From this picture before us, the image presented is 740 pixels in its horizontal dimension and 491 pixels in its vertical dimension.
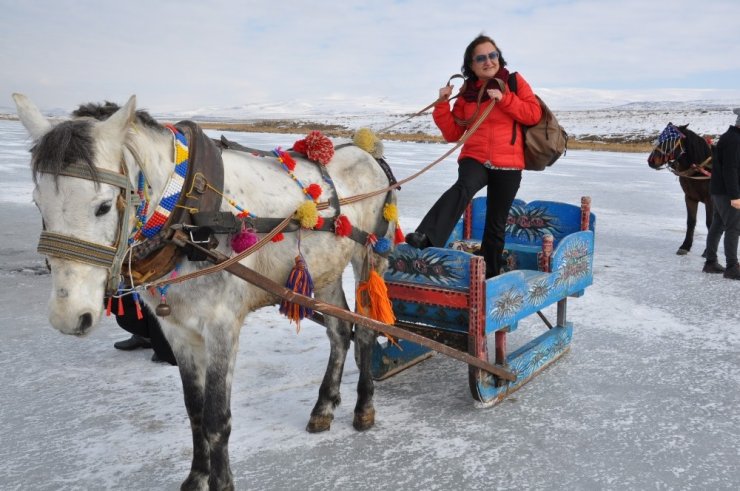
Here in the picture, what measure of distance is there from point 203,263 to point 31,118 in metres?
0.83

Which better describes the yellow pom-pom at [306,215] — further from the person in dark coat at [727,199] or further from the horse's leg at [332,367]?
the person in dark coat at [727,199]

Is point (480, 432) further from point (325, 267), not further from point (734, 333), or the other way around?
point (734, 333)

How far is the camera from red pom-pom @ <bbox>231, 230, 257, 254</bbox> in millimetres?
2621

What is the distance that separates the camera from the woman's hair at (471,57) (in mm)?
3830

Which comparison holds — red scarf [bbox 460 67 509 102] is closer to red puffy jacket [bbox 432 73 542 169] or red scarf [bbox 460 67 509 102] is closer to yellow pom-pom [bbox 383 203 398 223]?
red puffy jacket [bbox 432 73 542 169]

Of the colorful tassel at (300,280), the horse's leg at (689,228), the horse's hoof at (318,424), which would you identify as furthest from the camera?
the horse's leg at (689,228)

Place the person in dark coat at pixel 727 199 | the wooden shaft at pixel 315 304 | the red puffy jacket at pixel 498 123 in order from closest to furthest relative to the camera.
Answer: the wooden shaft at pixel 315 304, the red puffy jacket at pixel 498 123, the person in dark coat at pixel 727 199

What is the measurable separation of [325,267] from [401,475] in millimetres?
1103

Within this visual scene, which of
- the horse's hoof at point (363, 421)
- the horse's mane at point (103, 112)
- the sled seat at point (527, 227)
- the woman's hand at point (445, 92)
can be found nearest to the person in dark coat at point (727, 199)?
the sled seat at point (527, 227)

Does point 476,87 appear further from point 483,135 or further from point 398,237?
point 398,237

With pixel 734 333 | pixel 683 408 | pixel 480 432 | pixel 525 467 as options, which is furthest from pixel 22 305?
pixel 734 333

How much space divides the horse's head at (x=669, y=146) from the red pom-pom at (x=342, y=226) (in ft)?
22.7

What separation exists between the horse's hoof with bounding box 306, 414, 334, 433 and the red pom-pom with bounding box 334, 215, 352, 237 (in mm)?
1096

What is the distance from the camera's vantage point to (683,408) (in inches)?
146
